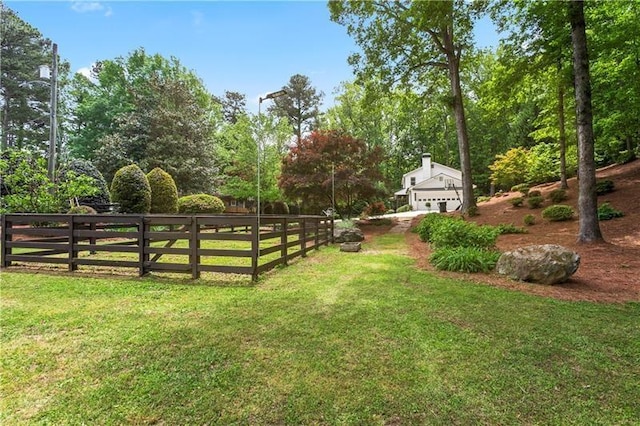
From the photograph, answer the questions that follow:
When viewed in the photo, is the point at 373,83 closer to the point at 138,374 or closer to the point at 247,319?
the point at 247,319

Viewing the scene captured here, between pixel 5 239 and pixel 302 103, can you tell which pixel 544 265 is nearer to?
pixel 5 239

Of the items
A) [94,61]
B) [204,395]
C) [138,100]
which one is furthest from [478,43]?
[94,61]

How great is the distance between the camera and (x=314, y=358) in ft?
8.93

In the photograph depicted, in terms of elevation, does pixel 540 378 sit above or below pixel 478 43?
below

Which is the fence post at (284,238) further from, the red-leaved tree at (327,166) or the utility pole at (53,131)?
the utility pole at (53,131)

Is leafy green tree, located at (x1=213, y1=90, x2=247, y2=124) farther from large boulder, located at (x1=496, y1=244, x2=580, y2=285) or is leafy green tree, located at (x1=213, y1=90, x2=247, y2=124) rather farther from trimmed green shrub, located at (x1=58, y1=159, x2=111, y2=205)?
large boulder, located at (x1=496, y1=244, x2=580, y2=285)

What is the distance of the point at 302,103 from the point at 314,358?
3674 centimetres

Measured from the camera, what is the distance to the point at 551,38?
37.0 feet

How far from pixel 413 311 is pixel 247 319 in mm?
1994

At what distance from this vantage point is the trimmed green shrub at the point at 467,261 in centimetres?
606

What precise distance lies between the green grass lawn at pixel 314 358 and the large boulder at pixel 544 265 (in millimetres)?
903

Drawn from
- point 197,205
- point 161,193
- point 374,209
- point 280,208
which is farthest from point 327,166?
point 280,208

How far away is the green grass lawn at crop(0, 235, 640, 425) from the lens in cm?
208

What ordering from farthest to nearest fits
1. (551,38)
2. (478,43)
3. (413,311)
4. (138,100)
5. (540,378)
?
(138,100)
(478,43)
(551,38)
(413,311)
(540,378)
